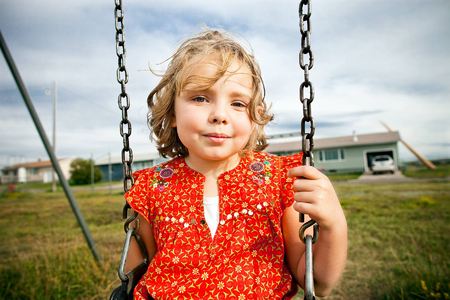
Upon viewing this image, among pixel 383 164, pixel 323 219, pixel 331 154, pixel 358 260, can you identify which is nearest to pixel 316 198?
pixel 323 219

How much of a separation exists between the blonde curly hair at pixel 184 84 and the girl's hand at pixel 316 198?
1.26 ft

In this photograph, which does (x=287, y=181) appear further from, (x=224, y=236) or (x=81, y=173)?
(x=81, y=173)

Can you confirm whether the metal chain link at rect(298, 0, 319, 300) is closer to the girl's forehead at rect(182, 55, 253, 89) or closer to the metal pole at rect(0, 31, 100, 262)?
the girl's forehead at rect(182, 55, 253, 89)

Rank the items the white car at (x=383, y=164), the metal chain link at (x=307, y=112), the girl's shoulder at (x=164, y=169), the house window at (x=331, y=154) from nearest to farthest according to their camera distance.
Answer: the metal chain link at (x=307, y=112) → the girl's shoulder at (x=164, y=169) → the white car at (x=383, y=164) → the house window at (x=331, y=154)

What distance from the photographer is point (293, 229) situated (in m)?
1.47

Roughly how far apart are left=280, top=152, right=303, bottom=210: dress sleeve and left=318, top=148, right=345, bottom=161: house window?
25.4 meters

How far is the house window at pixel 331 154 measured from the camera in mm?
25861

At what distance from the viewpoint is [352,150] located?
2555cm

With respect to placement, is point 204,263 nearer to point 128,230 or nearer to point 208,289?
point 208,289

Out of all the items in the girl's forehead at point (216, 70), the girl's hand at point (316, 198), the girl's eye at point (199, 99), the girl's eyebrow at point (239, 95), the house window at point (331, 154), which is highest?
the house window at point (331, 154)

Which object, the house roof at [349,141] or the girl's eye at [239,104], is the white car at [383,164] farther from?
the girl's eye at [239,104]

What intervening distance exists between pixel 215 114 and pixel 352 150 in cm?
2583

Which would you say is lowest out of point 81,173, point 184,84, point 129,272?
point 129,272

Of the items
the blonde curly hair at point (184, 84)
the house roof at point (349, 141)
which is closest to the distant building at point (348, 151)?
the house roof at point (349, 141)
